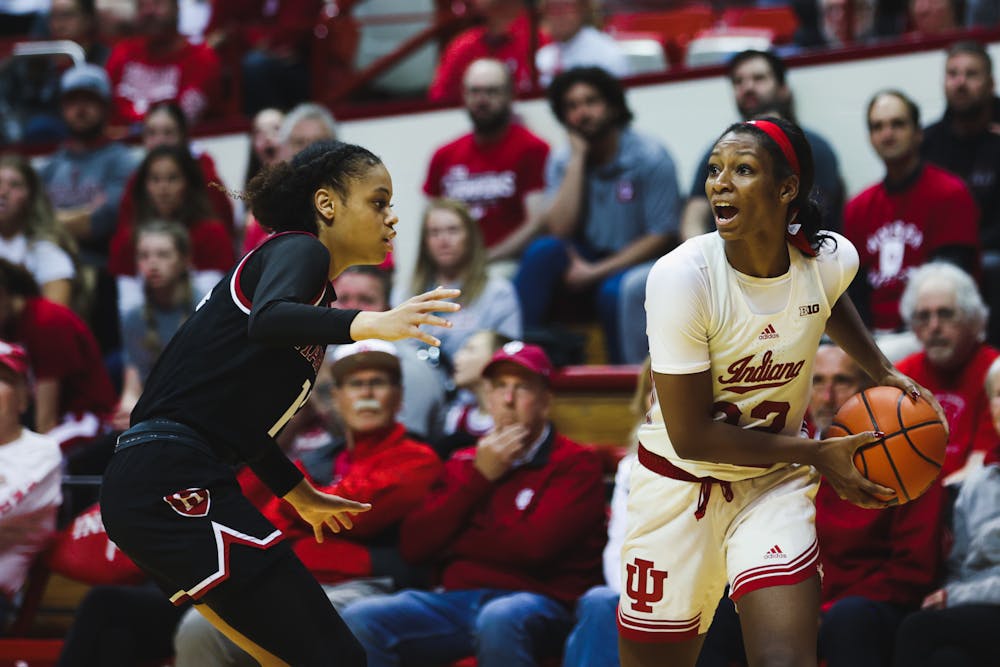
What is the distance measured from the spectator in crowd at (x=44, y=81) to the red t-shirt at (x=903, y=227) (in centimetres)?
592

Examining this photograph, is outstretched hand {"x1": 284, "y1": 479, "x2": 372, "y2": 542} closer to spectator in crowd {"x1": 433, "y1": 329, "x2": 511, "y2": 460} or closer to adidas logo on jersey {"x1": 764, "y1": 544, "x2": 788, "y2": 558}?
adidas logo on jersey {"x1": 764, "y1": 544, "x2": 788, "y2": 558}

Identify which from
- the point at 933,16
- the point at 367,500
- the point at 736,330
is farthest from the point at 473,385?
the point at 933,16

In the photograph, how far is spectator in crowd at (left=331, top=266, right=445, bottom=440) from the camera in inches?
250

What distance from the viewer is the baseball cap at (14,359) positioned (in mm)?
5855

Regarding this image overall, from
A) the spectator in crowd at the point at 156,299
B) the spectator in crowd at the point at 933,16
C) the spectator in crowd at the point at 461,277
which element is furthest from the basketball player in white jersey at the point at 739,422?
the spectator in crowd at the point at 933,16

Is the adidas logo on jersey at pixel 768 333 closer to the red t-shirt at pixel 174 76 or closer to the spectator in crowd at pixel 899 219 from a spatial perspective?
the spectator in crowd at pixel 899 219

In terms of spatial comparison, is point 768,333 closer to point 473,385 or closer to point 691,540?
point 691,540

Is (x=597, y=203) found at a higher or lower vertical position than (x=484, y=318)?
higher

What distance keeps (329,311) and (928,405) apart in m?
1.71

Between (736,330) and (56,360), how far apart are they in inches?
161

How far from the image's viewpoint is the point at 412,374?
21.0 ft

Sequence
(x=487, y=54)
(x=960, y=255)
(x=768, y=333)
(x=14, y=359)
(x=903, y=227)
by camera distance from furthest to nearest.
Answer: (x=487, y=54) → (x=903, y=227) → (x=960, y=255) → (x=14, y=359) → (x=768, y=333)

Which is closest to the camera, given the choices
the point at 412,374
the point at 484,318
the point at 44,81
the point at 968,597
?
the point at 968,597

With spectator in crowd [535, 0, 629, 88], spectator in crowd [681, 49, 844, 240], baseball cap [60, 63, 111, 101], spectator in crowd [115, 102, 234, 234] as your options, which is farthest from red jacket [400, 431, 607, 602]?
baseball cap [60, 63, 111, 101]
